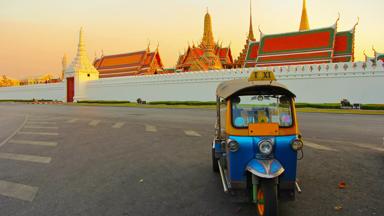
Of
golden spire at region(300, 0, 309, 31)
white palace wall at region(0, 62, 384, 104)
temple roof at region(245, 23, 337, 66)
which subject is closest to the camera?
white palace wall at region(0, 62, 384, 104)

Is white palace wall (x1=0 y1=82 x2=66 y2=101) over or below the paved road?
over

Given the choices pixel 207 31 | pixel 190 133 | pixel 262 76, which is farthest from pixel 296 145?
pixel 207 31

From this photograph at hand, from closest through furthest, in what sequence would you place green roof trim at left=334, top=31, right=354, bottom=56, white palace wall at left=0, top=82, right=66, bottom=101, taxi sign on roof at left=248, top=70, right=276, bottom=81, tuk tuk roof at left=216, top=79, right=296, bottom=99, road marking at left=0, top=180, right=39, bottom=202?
tuk tuk roof at left=216, top=79, right=296, bottom=99 < taxi sign on roof at left=248, top=70, right=276, bottom=81 < road marking at left=0, top=180, right=39, bottom=202 < green roof trim at left=334, top=31, right=354, bottom=56 < white palace wall at left=0, top=82, right=66, bottom=101

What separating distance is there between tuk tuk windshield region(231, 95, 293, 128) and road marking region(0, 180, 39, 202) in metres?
3.13

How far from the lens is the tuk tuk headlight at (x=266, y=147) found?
3490 millimetres

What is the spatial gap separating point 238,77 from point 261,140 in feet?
78.4

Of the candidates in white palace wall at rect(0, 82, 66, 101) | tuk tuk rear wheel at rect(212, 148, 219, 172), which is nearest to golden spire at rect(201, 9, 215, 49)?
white palace wall at rect(0, 82, 66, 101)

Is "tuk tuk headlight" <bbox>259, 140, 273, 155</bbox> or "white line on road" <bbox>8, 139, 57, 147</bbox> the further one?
"white line on road" <bbox>8, 139, 57, 147</bbox>

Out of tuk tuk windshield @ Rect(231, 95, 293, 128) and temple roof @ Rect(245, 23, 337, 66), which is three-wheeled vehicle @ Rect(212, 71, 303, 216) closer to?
tuk tuk windshield @ Rect(231, 95, 293, 128)

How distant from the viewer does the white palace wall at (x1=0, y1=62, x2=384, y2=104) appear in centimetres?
2192

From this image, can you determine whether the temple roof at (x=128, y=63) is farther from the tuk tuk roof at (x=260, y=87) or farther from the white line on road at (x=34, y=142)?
the tuk tuk roof at (x=260, y=87)

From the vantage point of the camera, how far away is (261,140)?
352 centimetres

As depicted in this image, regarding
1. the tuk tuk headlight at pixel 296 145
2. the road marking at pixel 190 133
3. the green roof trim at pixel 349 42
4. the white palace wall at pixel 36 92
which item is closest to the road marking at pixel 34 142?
the road marking at pixel 190 133

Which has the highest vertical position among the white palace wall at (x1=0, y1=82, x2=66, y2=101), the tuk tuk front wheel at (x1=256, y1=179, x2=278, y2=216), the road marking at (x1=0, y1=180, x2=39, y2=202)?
the white palace wall at (x1=0, y1=82, x2=66, y2=101)
